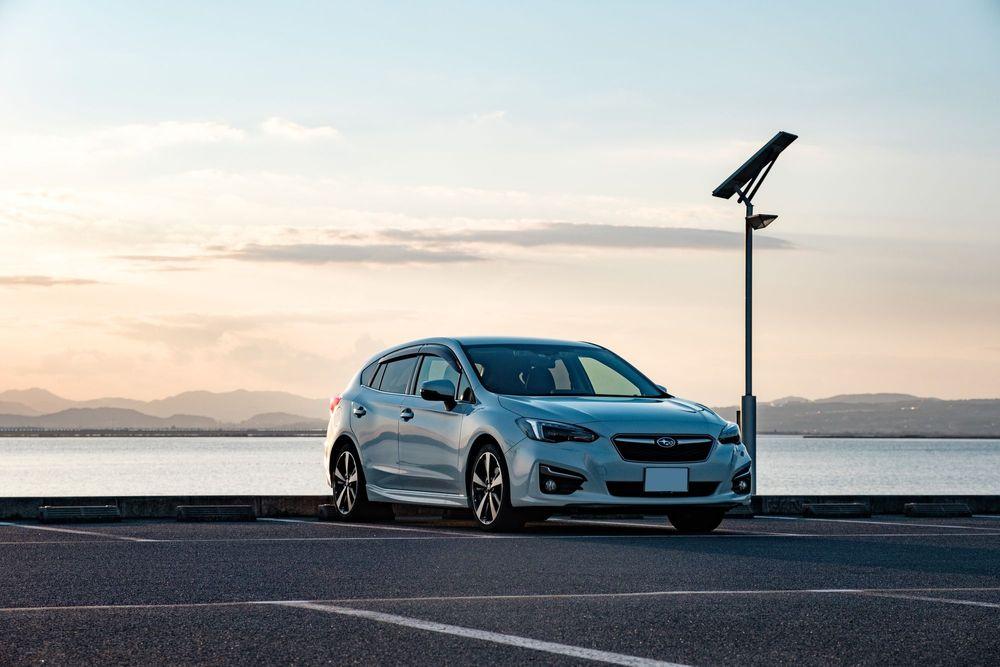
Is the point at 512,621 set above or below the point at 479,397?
below

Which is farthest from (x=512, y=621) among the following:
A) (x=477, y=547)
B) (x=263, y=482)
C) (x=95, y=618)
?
(x=263, y=482)

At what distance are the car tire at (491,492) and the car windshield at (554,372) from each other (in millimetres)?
660

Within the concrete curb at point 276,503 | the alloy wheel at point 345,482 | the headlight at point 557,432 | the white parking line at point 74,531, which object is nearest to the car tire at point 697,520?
the headlight at point 557,432

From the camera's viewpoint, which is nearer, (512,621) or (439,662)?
(439,662)

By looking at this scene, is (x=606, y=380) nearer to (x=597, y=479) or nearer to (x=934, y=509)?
A: (x=597, y=479)

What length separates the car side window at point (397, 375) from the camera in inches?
564

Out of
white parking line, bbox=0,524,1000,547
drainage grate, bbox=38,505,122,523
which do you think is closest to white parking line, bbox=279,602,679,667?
white parking line, bbox=0,524,1000,547

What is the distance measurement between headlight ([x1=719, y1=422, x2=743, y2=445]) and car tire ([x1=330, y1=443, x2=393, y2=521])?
359cm

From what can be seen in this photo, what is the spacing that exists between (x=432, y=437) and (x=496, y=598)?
224 inches

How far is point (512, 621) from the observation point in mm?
6906

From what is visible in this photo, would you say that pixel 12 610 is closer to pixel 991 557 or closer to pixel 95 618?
pixel 95 618

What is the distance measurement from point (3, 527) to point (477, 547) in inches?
184

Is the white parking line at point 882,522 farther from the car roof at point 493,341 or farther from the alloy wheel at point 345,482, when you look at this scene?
the alloy wheel at point 345,482

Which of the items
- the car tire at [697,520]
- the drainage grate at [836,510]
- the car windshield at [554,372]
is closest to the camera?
the car tire at [697,520]
